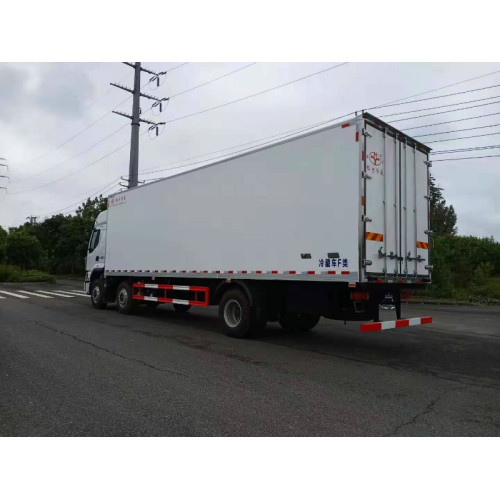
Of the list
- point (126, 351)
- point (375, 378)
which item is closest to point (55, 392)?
point (126, 351)

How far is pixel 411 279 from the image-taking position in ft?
25.9

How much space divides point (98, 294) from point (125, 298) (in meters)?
1.85

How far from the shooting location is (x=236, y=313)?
9086 mm

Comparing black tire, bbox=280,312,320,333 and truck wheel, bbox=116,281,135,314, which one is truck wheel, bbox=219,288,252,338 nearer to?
black tire, bbox=280,312,320,333

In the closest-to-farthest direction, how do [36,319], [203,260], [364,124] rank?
[364,124]
[203,260]
[36,319]

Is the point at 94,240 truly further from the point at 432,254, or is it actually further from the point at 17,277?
the point at 17,277

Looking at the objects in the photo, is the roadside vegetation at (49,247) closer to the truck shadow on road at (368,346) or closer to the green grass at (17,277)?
the green grass at (17,277)

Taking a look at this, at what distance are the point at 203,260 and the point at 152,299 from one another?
8.98ft

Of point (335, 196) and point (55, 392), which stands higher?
point (335, 196)

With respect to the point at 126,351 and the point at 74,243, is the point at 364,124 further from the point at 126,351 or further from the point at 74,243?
the point at 74,243

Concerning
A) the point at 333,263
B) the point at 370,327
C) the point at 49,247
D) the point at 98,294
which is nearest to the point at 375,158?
the point at 333,263

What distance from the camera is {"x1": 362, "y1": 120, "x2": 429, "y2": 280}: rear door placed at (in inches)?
279

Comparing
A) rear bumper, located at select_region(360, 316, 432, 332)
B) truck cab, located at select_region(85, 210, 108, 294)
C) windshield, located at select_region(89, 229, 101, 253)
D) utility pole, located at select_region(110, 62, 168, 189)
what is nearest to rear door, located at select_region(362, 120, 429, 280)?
rear bumper, located at select_region(360, 316, 432, 332)

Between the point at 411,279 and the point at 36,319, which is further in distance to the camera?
the point at 36,319
